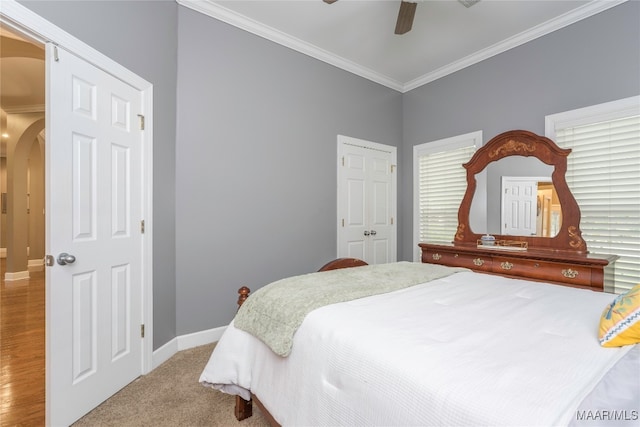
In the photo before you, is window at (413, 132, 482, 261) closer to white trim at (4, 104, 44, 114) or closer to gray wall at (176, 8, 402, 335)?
gray wall at (176, 8, 402, 335)

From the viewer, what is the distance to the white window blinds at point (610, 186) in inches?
94.9

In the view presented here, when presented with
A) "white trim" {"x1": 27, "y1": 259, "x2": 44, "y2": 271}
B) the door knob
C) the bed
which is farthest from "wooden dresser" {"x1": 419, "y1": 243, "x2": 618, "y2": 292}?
"white trim" {"x1": 27, "y1": 259, "x2": 44, "y2": 271}

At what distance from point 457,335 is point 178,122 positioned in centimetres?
260

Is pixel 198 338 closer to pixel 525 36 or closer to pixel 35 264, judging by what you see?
pixel 525 36

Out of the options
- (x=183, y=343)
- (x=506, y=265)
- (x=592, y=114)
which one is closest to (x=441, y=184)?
(x=506, y=265)

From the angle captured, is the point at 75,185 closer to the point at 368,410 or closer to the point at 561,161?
the point at 368,410

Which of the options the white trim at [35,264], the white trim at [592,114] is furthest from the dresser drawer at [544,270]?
the white trim at [35,264]

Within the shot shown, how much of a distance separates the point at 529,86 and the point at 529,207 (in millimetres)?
1266

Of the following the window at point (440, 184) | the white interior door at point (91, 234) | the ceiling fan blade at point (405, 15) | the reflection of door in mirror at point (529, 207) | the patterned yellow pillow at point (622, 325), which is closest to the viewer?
the patterned yellow pillow at point (622, 325)

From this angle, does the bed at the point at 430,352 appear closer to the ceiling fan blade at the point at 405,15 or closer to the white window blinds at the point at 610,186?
the white window blinds at the point at 610,186

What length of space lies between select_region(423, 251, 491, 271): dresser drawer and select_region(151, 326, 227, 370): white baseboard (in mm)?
2328

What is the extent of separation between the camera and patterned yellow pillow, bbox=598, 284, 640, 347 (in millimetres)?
909

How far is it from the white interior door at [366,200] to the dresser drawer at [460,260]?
81cm

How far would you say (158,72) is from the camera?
91.7 inches
